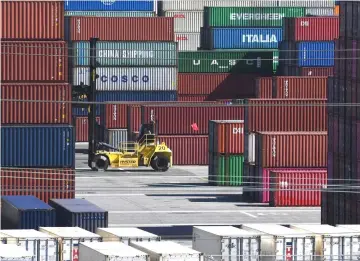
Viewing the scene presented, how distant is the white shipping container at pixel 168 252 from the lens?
47.4m

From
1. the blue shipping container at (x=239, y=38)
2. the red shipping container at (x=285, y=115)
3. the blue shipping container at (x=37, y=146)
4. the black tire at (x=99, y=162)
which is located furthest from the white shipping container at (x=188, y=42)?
the blue shipping container at (x=37, y=146)

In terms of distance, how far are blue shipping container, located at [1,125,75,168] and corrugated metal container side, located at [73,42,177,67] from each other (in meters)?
43.8

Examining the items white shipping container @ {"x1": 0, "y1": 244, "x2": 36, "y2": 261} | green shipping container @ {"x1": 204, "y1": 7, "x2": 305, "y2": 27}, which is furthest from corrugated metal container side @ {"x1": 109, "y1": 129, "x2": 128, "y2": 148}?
white shipping container @ {"x1": 0, "y1": 244, "x2": 36, "y2": 261}

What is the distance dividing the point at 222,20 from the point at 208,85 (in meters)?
11.5

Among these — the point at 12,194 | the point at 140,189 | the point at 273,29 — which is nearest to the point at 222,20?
the point at 273,29

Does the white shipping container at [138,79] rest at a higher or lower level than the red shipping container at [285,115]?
higher

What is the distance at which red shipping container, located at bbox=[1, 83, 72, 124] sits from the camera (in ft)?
237

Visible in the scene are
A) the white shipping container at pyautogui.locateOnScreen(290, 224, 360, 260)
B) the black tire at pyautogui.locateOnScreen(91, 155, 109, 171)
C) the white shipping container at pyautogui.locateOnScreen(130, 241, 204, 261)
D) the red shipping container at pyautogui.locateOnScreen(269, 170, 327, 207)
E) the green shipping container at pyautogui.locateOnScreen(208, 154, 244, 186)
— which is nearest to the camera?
the white shipping container at pyautogui.locateOnScreen(130, 241, 204, 261)

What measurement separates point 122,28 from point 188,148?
1771cm

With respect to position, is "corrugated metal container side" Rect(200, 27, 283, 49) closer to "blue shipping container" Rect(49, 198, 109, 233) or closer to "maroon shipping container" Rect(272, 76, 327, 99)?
"maroon shipping container" Rect(272, 76, 327, 99)

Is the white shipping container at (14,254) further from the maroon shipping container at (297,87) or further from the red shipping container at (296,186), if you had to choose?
the maroon shipping container at (297,87)

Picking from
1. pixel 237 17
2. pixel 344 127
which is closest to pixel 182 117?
pixel 237 17

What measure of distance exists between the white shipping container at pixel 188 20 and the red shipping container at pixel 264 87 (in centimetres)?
3978

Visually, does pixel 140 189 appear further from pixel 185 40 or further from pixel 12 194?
pixel 185 40
